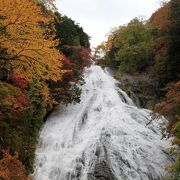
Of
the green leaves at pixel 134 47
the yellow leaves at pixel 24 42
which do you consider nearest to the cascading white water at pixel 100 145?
the yellow leaves at pixel 24 42

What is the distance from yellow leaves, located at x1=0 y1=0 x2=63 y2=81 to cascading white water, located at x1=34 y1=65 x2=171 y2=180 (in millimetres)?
4747

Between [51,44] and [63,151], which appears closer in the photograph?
[51,44]

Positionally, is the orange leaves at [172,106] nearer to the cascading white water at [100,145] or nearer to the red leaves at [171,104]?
the red leaves at [171,104]

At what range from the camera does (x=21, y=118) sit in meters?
20.9

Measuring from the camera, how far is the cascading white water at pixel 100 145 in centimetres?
1803

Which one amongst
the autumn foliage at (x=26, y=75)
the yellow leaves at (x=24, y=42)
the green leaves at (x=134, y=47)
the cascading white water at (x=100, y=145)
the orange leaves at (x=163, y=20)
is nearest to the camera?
the yellow leaves at (x=24, y=42)

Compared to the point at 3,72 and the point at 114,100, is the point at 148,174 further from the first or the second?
the point at 114,100

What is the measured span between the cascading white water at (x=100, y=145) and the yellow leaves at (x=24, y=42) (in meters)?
4.75

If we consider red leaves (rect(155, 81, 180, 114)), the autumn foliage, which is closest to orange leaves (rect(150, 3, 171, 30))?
the autumn foliage

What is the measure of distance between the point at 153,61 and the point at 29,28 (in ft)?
66.3

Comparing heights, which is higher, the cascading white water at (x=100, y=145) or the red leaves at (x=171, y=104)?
the red leaves at (x=171, y=104)

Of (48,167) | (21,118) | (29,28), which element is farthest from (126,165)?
(29,28)

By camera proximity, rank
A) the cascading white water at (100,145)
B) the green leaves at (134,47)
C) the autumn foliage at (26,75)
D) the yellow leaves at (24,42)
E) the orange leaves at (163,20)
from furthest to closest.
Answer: the green leaves at (134,47) < the orange leaves at (163,20) < the cascading white water at (100,145) < the autumn foliage at (26,75) < the yellow leaves at (24,42)

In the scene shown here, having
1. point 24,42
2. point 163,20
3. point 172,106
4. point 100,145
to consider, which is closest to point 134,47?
point 163,20
